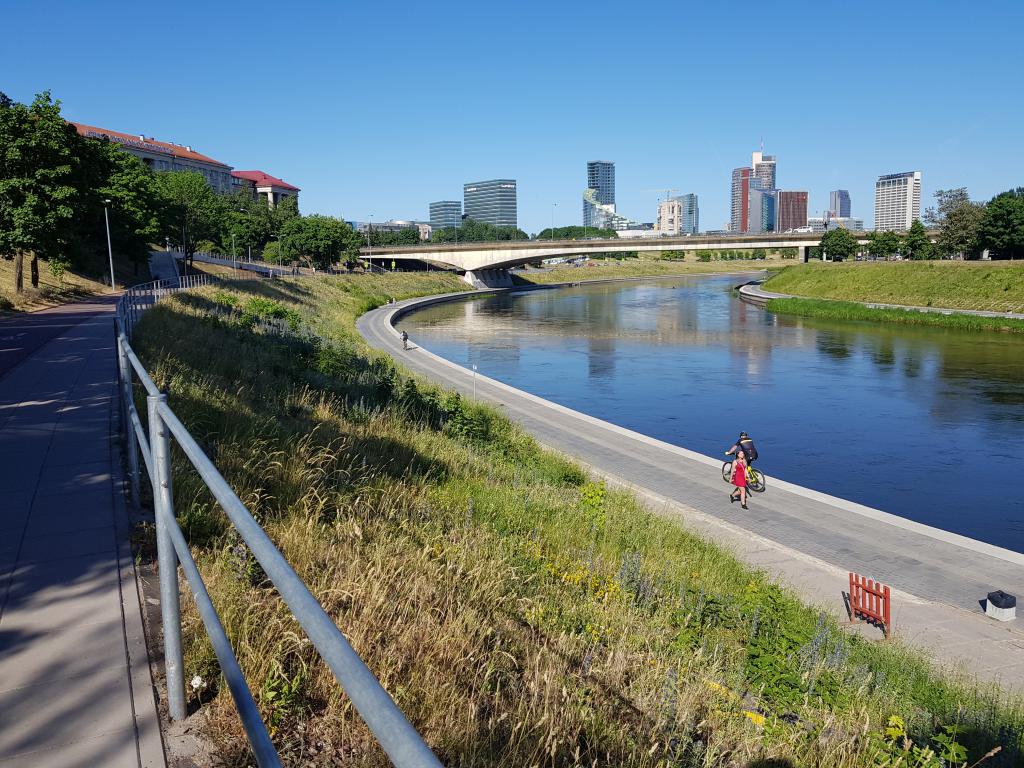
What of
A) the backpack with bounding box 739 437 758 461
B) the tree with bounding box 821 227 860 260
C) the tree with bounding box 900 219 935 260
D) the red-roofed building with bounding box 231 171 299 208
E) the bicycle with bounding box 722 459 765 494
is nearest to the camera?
the backpack with bounding box 739 437 758 461

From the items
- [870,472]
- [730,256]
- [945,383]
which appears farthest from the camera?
[730,256]

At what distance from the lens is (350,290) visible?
71312 mm

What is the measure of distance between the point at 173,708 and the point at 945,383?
3510 cm

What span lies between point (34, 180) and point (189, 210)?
41.8 metres

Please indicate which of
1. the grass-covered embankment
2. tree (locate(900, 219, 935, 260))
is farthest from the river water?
tree (locate(900, 219, 935, 260))

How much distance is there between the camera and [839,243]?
94562 millimetres

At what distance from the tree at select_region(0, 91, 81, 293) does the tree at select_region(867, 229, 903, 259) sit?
302ft

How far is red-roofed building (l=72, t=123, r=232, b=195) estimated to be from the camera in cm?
12338

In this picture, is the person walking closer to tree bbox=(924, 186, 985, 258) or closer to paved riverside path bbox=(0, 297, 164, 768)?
paved riverside path bbox=(0, 297, 164, 768)

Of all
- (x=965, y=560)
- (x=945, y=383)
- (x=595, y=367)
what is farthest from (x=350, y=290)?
(x=965, y=560)

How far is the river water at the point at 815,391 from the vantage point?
751 inches

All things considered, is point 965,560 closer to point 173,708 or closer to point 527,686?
point 527,686

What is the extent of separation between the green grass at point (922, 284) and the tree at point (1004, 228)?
355 inches

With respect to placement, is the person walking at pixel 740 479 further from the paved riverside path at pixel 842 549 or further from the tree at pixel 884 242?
the tree at pixel 884 242
